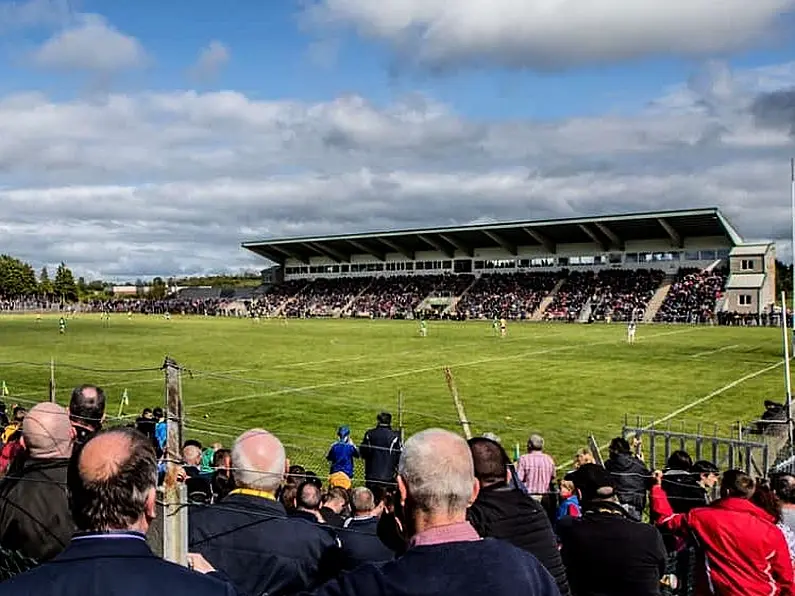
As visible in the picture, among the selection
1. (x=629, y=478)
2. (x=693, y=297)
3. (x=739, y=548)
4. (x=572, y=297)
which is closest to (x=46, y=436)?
(x=739, y=548)

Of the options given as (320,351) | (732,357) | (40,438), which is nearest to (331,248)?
(320,351)

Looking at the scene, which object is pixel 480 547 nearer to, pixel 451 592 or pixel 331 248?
pixel 451 592

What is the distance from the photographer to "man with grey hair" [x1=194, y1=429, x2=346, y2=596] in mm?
3879

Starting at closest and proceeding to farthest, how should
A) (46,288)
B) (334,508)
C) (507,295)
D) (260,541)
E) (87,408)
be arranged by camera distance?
(260,541), (87,408), (334,508), (507,295), (46,288)

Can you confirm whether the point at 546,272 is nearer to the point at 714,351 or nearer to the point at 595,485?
the point at 714,351

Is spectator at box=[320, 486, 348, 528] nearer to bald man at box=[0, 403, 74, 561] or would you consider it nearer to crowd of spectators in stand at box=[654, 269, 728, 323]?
bald man at box=[0, 403, 74, 561]

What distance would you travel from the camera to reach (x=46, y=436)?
4.57m

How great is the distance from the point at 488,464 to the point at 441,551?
1.73m

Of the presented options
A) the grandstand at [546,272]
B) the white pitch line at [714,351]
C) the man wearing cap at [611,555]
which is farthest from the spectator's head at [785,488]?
the grandstand at [546,272]

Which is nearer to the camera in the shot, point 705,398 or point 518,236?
point 705,398

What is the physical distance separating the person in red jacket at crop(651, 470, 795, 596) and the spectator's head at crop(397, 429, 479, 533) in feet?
8.96

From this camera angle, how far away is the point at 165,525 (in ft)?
11.6

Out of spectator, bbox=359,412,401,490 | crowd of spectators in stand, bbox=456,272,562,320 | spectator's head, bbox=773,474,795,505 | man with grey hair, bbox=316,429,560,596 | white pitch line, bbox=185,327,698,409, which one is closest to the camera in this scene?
man with grey hair, bbox=316,429,560,596

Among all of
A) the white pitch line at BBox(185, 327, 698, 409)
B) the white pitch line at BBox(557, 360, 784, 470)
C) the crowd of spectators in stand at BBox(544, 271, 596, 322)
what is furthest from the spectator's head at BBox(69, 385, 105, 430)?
the crowd of spectators in stand at BBox(544, 271, 596, 322)
